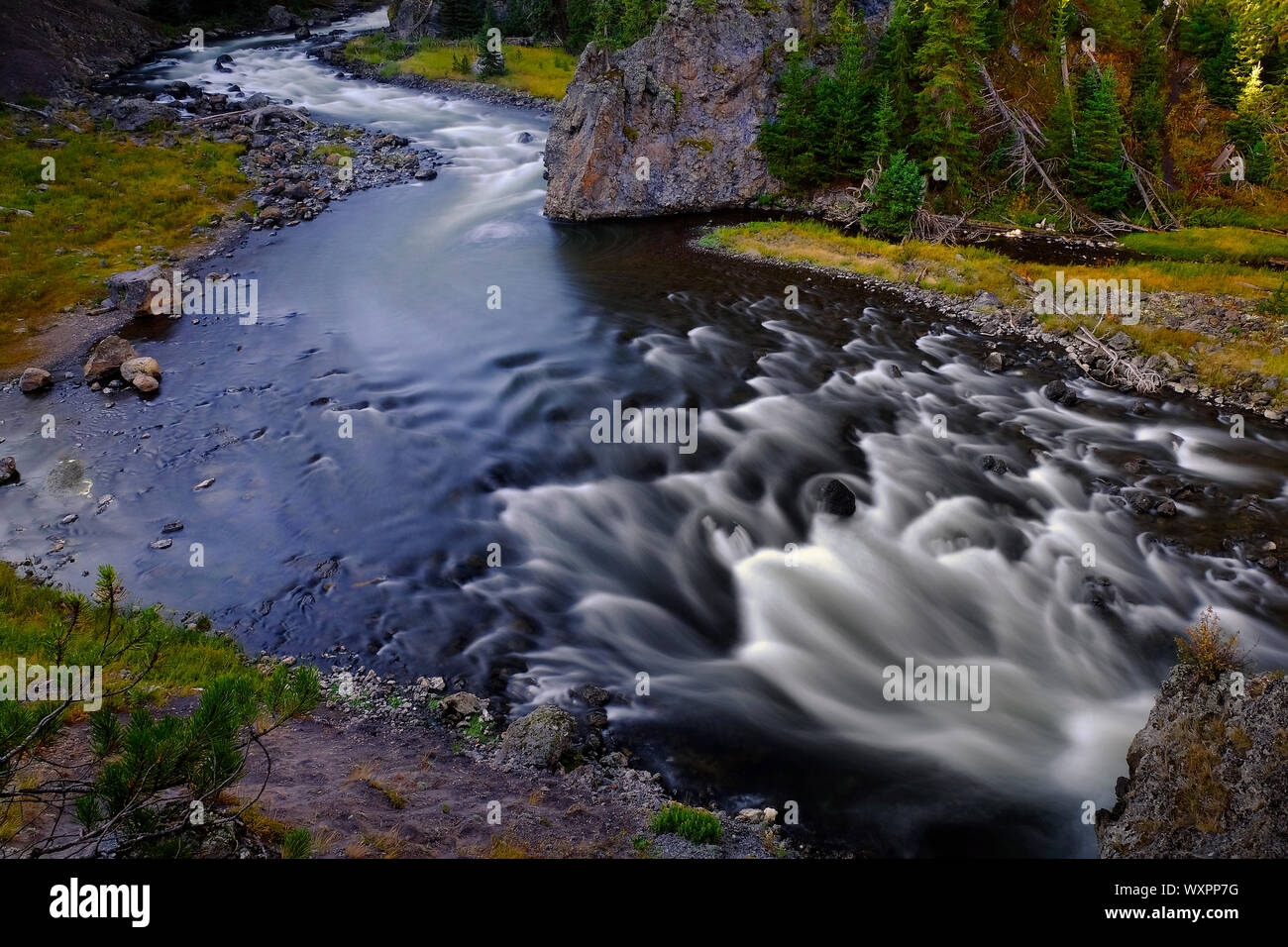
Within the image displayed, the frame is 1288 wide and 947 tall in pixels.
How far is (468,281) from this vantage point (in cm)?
2798

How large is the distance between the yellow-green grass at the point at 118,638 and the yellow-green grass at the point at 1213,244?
32.7 metres

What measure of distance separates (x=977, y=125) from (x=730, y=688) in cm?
3274

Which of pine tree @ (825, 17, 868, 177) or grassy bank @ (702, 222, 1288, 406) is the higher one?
pine tree @ (825, 17, 868, 177)

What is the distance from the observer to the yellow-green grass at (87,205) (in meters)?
25.4

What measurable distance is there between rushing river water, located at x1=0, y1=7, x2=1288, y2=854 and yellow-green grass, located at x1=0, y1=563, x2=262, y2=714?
82cm

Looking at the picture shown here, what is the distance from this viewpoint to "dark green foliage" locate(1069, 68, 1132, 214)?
29406 mm

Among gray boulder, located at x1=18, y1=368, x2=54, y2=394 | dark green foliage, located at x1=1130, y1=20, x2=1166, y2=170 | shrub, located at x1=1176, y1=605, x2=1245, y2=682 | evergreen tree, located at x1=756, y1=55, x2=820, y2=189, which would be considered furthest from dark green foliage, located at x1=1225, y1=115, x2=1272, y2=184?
gray boulder, located at x1=18, y1=368, x2=54, y2=394

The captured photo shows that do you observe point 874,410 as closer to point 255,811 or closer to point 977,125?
point 255,811

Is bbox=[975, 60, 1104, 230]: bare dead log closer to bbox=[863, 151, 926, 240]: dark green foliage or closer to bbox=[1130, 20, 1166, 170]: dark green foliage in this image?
bbox=[1130, 20, 1166, 170]: dark green foliage

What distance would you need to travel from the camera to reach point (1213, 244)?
87.7 feet

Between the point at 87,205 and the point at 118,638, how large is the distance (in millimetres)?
30513

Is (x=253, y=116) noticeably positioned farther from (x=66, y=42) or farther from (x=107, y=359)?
(x=107, y=359)

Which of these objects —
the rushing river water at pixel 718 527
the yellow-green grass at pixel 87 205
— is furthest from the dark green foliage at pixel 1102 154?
the yellow-green grass at pixel 87 205
